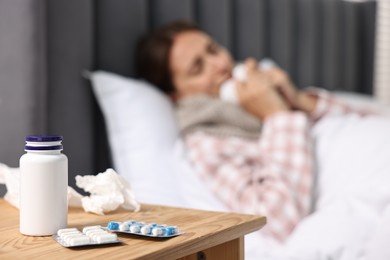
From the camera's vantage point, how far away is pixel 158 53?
1.71 metres

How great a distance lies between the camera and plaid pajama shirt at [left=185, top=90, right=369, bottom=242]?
1329 mm

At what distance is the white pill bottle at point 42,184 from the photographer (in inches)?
28.2

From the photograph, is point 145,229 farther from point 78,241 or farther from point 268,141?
point 268,141

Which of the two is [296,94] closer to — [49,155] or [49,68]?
[49,68]

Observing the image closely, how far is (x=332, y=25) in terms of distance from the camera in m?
2.55

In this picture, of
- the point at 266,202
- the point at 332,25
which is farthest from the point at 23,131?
the point at 332,25

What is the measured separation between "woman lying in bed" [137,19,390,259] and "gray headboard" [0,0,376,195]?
0.35ft

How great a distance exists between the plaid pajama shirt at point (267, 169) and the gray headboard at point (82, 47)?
288 millimetres

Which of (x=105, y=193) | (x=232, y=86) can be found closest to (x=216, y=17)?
(x=232, y=86)

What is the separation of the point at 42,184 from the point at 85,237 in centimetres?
9

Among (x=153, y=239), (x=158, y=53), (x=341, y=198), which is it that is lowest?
(x=341, y=198)

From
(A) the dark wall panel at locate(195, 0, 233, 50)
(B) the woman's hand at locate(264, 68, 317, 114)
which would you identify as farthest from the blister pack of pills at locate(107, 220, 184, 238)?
(A) the dark wall panel at locate(195, 0, 233, 50)

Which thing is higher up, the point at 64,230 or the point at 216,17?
the point at 216,17

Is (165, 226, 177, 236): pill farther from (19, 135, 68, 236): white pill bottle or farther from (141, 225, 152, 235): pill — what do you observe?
(19, 135, 68, 236): white pill bottle
